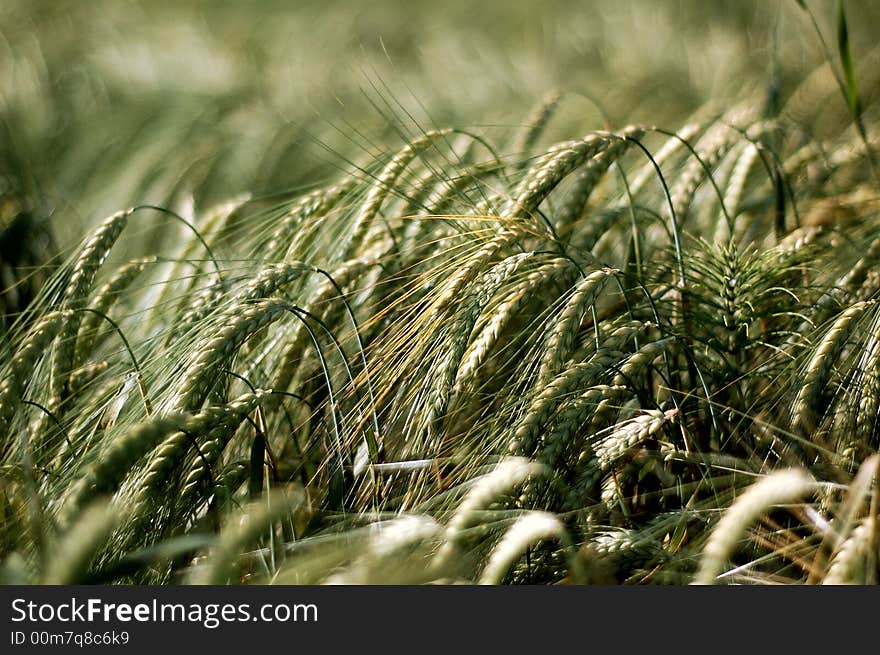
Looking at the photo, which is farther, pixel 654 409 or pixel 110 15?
pixel 110 15

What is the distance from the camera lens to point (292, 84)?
119 inches

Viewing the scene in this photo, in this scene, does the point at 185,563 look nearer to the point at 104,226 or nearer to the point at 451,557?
the point at 451,557

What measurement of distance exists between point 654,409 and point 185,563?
0.72m

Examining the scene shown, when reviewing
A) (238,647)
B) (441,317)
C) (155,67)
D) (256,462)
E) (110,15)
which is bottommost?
(238,647)

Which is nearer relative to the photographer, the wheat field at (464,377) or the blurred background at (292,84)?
the wheat field at (464,377)

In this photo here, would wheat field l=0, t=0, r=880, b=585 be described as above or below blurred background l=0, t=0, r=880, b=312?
below

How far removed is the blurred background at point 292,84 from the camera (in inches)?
89.0

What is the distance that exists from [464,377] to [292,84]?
217 centimetres

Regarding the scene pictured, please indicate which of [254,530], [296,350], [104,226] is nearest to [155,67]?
[104,226]

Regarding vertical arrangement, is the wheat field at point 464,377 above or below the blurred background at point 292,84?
below

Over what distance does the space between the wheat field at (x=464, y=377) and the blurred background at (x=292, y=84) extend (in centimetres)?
9

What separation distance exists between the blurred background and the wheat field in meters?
0.09

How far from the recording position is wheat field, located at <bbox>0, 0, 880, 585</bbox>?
102 cm

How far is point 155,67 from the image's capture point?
3090 mm
